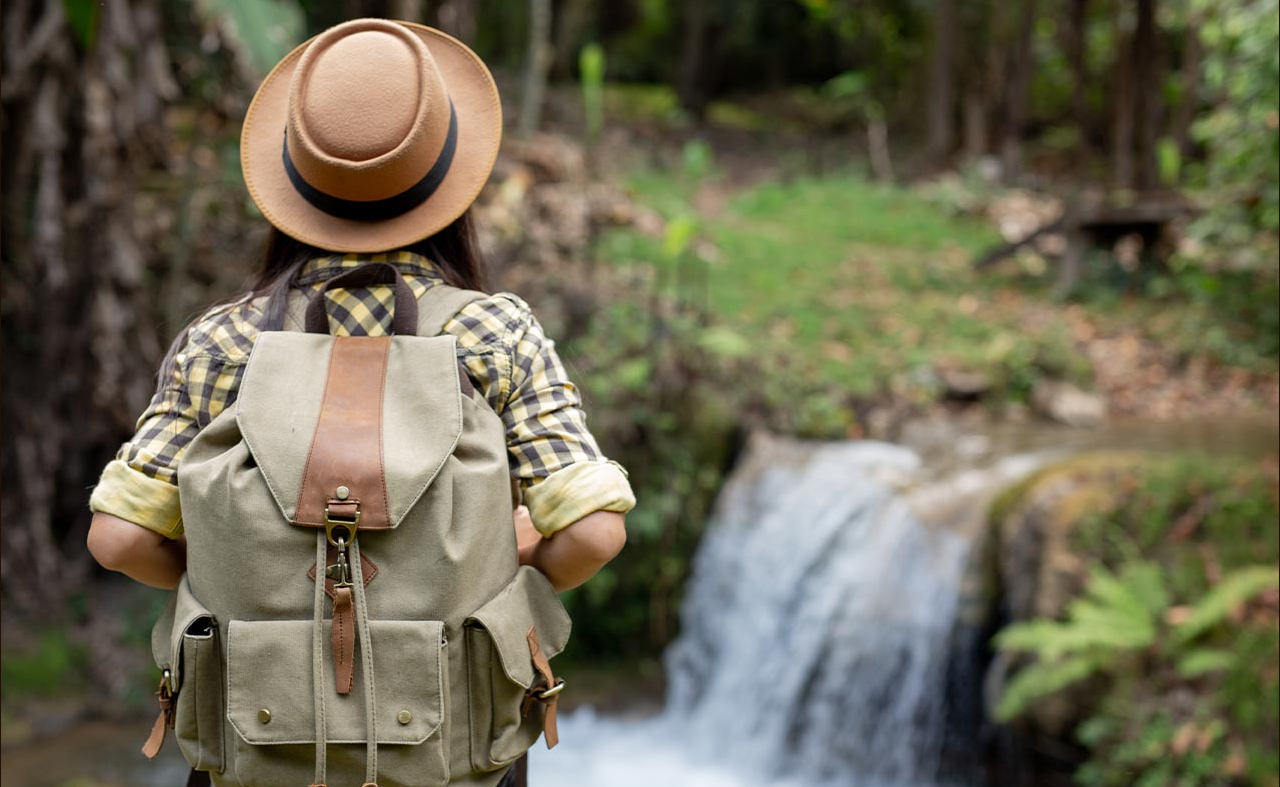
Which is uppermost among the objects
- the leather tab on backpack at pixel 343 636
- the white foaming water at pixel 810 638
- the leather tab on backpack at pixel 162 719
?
the leather tab on backpack at pixel 343 636

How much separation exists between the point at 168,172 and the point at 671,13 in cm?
1625

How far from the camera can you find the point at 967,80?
18188 mm

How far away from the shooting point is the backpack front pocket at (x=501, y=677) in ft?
5.79

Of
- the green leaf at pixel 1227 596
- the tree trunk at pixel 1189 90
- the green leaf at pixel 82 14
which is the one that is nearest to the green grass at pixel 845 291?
the tree trunk at pixel 1189 90

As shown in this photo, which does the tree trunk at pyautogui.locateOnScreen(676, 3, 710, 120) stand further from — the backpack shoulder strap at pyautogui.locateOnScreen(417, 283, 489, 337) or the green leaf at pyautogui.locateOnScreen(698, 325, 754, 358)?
the backpack shoulder strap at pyautogui.locateOnScreen(417, 283, 489, 337)

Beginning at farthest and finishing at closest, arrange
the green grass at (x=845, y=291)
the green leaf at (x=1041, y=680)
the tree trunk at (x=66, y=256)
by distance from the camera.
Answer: the green grass at (x=845, y=291), the tree trunk at (x=66, y=256), the green leaf at (x=1041, y=680)

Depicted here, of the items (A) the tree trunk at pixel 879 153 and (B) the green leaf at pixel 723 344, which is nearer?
(B) the green leaf at pixel 723 344

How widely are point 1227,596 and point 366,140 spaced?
434cm

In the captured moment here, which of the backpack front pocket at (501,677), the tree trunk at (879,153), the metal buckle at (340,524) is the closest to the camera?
the metal buckle at (340,524)

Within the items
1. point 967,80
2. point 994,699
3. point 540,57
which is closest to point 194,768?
point 994,699

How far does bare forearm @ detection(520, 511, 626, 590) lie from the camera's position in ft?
6.08

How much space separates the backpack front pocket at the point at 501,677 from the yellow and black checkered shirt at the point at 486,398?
5.7 inches

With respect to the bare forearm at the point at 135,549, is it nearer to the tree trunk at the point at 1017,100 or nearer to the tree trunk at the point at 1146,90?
the tree trunk at the point at 1146,90

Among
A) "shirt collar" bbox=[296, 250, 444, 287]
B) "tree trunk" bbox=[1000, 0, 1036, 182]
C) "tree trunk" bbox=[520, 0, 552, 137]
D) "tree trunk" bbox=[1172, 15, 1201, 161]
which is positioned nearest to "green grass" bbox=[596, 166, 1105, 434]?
"tree trunk" bbox=[520, 0, 552, 137]
